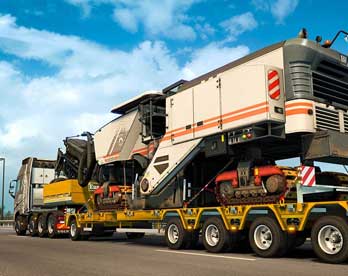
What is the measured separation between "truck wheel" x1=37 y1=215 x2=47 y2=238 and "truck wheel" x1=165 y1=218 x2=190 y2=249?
34.3ft

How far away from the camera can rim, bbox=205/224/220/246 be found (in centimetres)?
1185

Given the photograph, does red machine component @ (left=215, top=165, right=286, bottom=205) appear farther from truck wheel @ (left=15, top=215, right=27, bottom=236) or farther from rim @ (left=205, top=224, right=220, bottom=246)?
truck wheel @ (left=15, top=215, right=27, bottom=236)

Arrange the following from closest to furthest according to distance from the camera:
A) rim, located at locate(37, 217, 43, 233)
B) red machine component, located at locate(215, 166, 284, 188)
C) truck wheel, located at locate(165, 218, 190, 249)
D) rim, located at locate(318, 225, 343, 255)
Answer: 1. rim, located at locate(318, 225, 343, 255)
2. red machine component, located at locate(215, 166, 284, 188)
3. truck wheel, located at locate(165, 218, 190, 249)
4. rim, located at locate(37, 217, 43, 233)

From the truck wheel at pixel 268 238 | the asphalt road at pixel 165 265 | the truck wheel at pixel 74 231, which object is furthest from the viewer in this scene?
the truck wheel at pixel 74 231

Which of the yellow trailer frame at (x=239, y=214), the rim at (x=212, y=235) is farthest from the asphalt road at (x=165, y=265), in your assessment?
the yellow trailer frame at (x=239, y=214)

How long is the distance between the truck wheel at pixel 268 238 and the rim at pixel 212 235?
1.35m

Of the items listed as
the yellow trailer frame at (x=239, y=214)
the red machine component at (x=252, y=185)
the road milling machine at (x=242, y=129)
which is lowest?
the yellow trailer frame at (x=239, y=214)

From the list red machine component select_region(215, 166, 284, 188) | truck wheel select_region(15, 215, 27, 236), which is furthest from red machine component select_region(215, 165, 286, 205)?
truck wheel select_region(15, 215, 27, 236)

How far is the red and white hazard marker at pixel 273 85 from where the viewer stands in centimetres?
1060

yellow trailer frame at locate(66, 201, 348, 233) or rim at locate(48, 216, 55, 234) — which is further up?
yellow trailer frame at locate(66, 201, 348, 233)

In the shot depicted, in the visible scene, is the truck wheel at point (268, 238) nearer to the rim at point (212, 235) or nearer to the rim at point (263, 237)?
the rim at point (263, 237)

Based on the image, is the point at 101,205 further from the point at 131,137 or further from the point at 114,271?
the point at 114,271

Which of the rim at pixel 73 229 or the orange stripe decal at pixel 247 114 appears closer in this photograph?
the orange stripe decal at pixel 247 114

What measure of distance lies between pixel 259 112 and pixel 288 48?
1604 mm
